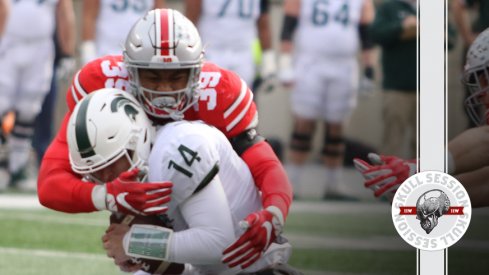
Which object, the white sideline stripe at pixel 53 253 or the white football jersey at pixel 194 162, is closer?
the white football jersey at pixel 194 162

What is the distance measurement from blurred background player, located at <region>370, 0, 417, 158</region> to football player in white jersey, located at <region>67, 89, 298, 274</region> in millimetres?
490

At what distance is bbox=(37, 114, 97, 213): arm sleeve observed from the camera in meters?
2.49

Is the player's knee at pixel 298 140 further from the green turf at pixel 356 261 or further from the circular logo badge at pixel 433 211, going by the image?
the circular logo badge at pixel 433 211

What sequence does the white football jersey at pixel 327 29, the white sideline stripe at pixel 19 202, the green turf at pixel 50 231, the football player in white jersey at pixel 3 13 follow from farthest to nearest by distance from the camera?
1. the football player in white jersey at pixel 3 13
2. the white sideline stripe at pixel 19 202
3. the white football jersey at pixel 327 29
4. the green turf at pixel 50 231

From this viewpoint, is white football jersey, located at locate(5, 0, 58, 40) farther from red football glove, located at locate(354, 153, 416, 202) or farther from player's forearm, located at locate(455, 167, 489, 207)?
player's forearm, located at locate(455, 167, 489, 207)

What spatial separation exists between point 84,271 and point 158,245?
1.82m

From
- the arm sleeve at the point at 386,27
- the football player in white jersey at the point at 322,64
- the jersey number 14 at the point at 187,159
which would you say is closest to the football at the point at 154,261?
the jersey number 14 at the point at 187,159

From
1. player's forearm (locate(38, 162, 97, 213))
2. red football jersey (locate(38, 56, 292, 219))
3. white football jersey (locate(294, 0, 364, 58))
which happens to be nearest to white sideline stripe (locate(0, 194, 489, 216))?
red football jersey (locate(38, 56, 292, 219))

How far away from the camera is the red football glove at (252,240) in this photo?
8.00 feet

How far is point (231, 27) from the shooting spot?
6.14m

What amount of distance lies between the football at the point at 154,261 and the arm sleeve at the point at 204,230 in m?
0.06

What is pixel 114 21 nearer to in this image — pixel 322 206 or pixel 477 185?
pixel 322 206

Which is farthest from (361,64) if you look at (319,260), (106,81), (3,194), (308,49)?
(106,81)

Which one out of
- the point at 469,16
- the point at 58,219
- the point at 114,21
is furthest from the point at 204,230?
the point at 114,21
